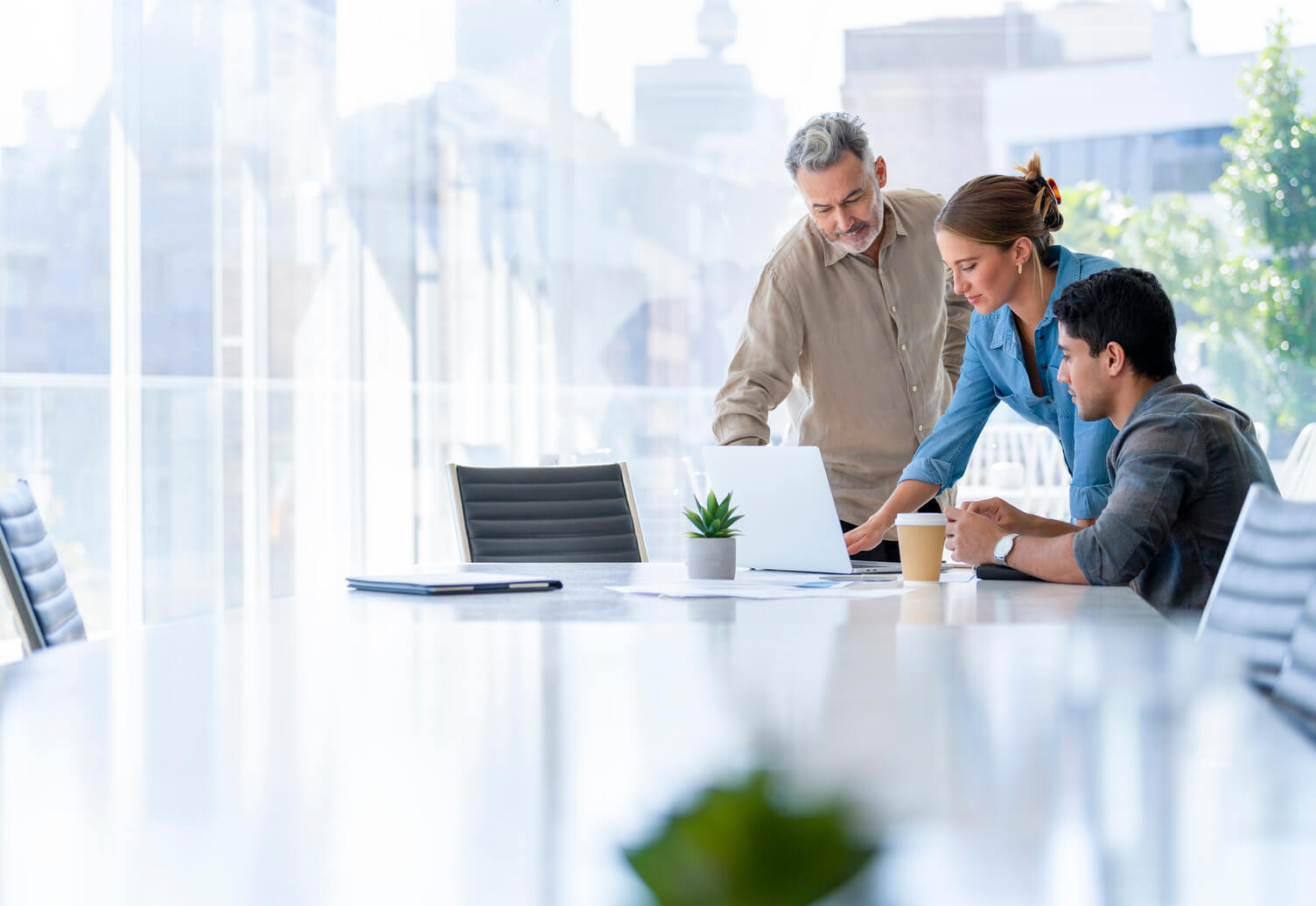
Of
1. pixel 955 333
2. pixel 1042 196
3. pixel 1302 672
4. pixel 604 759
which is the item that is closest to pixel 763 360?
pixel 955 333

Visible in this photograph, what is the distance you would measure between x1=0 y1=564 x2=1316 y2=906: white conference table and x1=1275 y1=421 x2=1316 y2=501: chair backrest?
12.2 feet

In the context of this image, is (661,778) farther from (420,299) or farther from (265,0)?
(420,299)

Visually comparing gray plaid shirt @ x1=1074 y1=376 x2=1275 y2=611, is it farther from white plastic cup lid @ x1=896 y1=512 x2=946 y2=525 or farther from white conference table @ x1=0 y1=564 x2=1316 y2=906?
white conference table @ x1=0 y1=564 x2=1316 y2=906

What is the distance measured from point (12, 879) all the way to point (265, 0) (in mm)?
3965

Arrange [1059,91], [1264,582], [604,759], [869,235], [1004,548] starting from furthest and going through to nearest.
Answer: [1059,91] < [869,235] < [1004,548] < [1264,582] < [604,759]

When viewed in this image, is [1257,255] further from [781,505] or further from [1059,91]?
[781,505]

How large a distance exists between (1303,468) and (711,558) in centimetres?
364

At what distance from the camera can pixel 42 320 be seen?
356 centimetres

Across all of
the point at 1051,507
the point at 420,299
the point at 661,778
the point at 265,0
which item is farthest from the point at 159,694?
the point at 1051,507

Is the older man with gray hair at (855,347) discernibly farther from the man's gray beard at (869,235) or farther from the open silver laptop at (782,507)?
the open silver laptop at (782,507)

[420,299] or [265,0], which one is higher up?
[265,0]

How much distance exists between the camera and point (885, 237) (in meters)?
2.56

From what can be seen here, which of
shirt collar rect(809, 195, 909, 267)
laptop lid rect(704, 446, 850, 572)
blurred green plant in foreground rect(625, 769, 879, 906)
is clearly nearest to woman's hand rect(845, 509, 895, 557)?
laptop lid rect(704, 446, 850, 572)

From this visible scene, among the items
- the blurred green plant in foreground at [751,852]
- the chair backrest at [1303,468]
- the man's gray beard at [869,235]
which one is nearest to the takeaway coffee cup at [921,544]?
the man's gray beard at [869,235]
